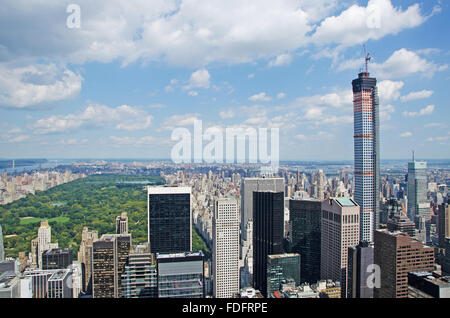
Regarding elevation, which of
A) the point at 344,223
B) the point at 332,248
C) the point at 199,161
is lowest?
the point at 332,248

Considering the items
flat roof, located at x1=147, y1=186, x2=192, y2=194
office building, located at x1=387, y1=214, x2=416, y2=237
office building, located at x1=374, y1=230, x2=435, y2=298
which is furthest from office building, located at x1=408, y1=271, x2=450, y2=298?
flat roof, located at x1=147, y1=186, x2=192, y2=194

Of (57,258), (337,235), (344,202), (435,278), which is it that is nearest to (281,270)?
(337,235)

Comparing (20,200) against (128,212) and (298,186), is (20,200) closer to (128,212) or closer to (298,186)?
(128,212)

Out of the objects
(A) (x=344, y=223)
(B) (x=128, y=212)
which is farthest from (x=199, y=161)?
(A) (x=344, y=223)

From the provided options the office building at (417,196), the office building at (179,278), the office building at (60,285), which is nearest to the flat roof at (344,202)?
the office building at (417,196)

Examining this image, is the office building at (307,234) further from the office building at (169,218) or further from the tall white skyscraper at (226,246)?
the office building at (169,218)
